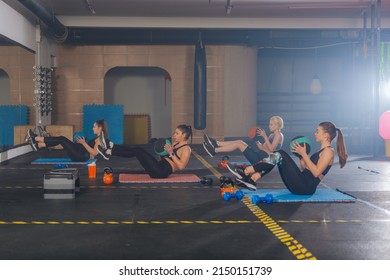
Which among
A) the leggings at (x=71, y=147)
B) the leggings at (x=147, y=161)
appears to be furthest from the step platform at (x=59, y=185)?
the leggings at (x=71, y=147)

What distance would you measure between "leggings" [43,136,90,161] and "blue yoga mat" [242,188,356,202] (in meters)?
4.76

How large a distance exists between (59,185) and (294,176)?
3.23m

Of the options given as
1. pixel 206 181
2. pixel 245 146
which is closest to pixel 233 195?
pixel 206 181

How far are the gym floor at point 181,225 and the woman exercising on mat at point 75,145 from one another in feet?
3.75

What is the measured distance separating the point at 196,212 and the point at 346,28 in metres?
12.3

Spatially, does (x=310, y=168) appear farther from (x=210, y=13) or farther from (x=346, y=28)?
(x=346, y=28)

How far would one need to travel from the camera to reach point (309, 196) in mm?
7617

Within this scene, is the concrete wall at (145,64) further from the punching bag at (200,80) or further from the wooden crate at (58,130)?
the wooden crate at (58,130)

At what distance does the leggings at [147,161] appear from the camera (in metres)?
8.80

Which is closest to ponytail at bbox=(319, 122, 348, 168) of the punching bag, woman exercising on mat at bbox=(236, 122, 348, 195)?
woman exercising on mat at bbox=(236, 122, 348, 195)

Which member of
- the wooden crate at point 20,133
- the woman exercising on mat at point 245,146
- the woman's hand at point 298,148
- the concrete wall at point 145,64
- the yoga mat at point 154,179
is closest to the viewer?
the woman's hand at point 298,148

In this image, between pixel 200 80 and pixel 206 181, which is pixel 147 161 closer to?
pixel 206 181

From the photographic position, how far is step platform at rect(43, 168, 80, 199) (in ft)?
24.6
